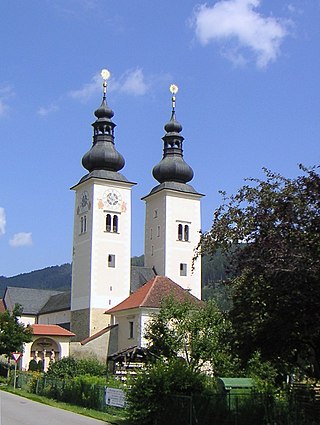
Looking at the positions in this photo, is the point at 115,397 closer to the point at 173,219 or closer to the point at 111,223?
the point at 111,223

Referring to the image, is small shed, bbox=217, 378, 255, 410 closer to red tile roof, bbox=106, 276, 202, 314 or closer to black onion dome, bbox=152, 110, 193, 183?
red tile roof, bbox=106, 276, 202, 314

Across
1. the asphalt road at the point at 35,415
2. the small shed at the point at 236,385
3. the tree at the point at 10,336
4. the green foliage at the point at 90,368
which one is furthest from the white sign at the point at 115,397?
the tree at the point at 10,336

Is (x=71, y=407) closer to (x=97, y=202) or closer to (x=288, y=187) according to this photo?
(x=288, y=187)

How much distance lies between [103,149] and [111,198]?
193 inches

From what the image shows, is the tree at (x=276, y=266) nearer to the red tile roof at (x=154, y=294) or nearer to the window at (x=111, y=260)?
the red tile roof at (x=154, y=294)

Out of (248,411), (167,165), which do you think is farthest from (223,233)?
(167,165)

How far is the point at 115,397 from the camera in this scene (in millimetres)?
25922

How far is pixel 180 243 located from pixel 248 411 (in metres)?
49.9

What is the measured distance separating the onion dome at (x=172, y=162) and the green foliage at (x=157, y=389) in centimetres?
5004

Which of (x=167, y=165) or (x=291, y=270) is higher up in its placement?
(x=167, y=165)

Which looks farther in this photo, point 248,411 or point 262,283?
point 248,411

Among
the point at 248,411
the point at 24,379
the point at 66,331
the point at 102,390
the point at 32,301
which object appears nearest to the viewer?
the point at 248,411

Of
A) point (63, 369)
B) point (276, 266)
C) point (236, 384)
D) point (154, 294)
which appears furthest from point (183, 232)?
point (276, 266)

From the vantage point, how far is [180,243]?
226 feet
